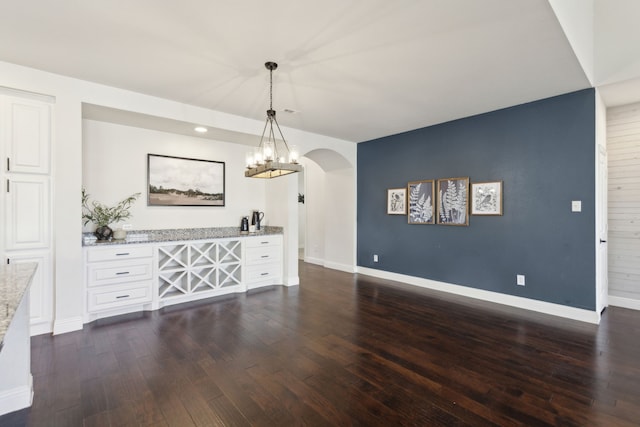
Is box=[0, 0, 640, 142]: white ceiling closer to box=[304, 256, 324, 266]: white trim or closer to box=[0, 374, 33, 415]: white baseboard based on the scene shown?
box=[0, 374, 33, 415]: white baseboard

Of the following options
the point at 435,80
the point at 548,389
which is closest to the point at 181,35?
the point at 435,80

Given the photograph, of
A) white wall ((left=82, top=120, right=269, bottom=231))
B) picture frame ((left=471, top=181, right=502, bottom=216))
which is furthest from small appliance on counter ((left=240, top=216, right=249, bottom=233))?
picture frame ((left=471, top=181, right=502, bottom=216))

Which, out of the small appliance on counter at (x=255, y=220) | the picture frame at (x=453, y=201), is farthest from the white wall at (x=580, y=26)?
the small appliance on counter at (x=255, y=220)

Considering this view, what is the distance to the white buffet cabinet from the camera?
3492mm

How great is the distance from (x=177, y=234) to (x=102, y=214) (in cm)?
96

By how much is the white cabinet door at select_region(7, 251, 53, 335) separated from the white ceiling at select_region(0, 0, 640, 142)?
189 centimetres

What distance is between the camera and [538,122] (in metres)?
3.88

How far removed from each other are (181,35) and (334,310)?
10.8 feet

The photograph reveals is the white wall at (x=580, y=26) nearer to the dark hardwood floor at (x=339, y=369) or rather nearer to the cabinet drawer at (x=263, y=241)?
the dark hardwood floor at (x=339, y=369)

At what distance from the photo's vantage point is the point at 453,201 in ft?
15.3

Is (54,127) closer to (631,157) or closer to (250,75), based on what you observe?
(250,75)

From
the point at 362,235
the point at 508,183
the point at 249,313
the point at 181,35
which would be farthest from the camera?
the point at 362,235

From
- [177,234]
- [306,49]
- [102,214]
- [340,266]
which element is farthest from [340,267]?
[306,49]

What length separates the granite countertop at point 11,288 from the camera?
1.11 metres
